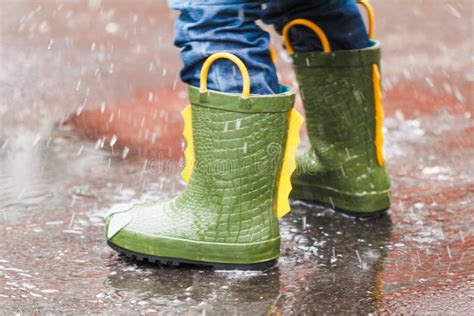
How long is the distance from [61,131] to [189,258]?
4.57ft

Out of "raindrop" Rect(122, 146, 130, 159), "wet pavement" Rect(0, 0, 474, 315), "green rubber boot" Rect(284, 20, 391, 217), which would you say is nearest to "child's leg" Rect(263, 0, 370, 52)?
"green rubber boot" Rect(284, 20, 391, 217)

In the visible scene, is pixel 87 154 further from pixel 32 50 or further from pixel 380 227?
pixel 32 50

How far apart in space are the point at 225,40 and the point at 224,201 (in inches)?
15.1

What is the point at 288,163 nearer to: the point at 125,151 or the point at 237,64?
the point at 237,64

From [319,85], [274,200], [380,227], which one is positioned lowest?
[380,227]

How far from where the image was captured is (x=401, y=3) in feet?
Result: 19.2

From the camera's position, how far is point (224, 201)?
2152mm

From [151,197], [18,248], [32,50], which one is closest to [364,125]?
[151,197]

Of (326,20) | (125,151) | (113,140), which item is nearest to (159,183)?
(125,151)

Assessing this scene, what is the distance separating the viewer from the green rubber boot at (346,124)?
251cm

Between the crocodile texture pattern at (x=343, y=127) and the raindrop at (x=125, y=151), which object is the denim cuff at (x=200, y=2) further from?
the raindrop at (x=125, y=151)

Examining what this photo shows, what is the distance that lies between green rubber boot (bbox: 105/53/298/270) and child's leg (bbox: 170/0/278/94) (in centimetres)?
4

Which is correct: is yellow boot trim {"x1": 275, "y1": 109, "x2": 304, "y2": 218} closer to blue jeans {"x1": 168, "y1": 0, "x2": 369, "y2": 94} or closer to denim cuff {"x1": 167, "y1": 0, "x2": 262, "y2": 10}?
blue jeans {"x1": 168, "y1": 0, "x2": 369, "y2": 94}

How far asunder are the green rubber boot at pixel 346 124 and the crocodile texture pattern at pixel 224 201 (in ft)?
1.43
